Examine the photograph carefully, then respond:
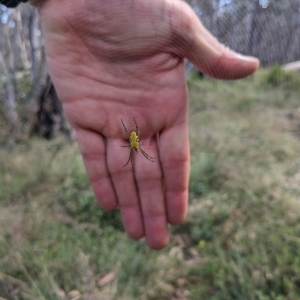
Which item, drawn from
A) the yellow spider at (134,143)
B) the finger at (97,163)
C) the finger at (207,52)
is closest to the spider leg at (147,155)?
the yellow spider at (134,143)

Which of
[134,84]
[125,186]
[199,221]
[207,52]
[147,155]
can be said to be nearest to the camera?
[207,52]

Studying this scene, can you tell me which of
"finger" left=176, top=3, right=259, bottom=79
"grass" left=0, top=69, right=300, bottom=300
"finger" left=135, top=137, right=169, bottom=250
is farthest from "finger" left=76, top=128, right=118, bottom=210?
"finger" left=176, top=3, right=259, bottom=79

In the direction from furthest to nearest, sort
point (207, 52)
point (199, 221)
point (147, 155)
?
point (199, 221) < point (147, 155) < point (207, 52)

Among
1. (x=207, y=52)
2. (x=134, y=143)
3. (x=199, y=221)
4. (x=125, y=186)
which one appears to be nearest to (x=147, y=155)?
(x=134, y=143)

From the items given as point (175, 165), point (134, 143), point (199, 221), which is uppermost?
point (134, 143)

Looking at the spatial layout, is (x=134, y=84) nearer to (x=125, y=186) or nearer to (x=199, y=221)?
(x=125, y=186)

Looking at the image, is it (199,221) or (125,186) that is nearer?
(125,186)
